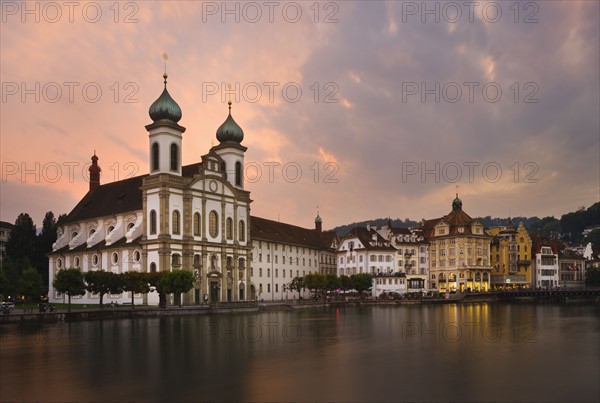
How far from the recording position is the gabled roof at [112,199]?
9025 centimetres

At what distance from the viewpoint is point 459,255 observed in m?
133

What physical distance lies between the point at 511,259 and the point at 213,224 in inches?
3187

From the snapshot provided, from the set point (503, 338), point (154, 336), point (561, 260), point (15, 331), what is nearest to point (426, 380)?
point (503, 338)

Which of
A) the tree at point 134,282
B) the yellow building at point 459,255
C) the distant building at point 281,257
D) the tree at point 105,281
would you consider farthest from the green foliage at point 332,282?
the tree at point 105,281

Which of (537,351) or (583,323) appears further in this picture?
(583,323)

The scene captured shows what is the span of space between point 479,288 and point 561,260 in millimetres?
36100

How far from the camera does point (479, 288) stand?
134875mm

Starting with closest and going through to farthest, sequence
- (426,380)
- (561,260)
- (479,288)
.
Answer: (426,380) → (479,288) → (561,260)

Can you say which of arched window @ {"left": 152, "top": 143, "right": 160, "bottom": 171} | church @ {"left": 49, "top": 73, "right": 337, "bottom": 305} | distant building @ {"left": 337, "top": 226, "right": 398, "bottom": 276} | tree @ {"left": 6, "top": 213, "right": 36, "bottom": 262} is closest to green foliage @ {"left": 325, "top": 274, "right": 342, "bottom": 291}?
church @ {"left": 49, "top": 73, "right": 337, "bottom": 305}

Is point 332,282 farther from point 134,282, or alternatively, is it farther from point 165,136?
point 134,282

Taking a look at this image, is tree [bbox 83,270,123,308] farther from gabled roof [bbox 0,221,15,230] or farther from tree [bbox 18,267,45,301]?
gabled roof [bbox 0,221,15,230]

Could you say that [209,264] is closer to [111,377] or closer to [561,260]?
[111,377]

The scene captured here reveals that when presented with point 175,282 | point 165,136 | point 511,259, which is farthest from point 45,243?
point 511,259

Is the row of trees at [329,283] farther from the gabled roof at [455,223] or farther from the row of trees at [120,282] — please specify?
the row of trees at [120,282]
